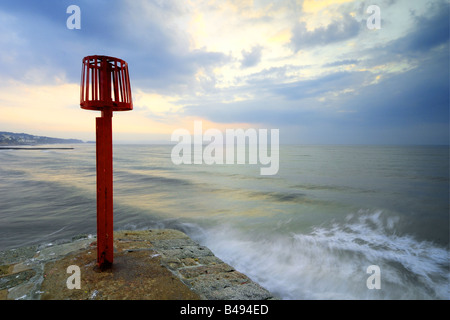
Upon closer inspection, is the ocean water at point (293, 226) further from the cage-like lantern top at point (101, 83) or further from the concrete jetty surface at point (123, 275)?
the cage-like lantern top at point (101, 83)

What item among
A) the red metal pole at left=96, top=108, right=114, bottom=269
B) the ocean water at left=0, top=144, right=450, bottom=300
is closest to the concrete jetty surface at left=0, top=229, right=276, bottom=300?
the red metal pole at left=96, top=108, right=114, bottom=269

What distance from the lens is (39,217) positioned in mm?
8773

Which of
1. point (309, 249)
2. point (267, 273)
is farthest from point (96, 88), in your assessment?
point (309, 249)

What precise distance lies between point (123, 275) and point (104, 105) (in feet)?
7.88

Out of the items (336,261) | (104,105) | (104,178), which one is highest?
(104,105)

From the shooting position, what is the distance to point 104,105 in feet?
10.0

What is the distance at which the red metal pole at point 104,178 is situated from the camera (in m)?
3.10

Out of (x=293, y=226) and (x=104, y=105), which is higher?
(x=104, y=105)

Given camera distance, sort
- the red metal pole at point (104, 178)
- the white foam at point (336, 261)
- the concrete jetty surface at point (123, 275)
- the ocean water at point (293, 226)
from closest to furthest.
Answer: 1. the concrete jetty surface at point (123, 275)
2. the red metal pole at point (104, 178)
3. the white foam at point (336, 261)
4. the ocean water at point (293, 226)

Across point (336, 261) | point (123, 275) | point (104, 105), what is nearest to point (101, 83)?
point (104, 105)

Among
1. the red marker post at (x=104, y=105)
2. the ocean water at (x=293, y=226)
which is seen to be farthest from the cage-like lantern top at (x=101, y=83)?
the ocean water at (x=293, y=226)

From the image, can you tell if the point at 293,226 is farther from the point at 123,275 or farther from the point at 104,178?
the point at 104,178

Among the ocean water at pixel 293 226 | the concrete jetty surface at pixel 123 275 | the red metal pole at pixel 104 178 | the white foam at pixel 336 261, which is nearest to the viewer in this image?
the concrete jetty surface at pixel 123 275

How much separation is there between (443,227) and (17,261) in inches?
501
